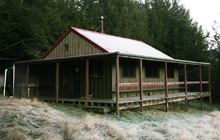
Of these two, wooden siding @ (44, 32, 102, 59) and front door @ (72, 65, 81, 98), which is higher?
wooden siding @ (44, 32, 102, 59)

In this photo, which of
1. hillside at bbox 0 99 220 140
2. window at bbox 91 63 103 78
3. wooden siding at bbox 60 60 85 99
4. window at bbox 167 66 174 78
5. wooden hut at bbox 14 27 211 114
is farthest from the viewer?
window at bbox 167 66 174 78

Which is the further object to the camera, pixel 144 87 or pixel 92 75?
pixel 144 87

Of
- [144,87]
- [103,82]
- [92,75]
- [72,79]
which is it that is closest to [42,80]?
[72,79]

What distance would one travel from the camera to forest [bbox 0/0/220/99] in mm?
25953

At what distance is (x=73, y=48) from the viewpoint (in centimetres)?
1847

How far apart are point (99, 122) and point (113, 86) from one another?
5.85 meters

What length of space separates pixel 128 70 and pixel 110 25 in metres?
17.9

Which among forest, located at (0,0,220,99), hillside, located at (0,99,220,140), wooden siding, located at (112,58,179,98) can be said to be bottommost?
hillside, located at (0,99,220,140)

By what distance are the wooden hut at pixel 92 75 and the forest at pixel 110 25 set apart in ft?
20.4

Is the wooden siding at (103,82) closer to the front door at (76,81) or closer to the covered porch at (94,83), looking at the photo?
the covered porch at (94,83)

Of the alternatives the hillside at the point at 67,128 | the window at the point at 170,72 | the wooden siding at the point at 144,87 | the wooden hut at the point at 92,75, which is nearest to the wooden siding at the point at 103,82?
the wooden hut at the point at 92,75

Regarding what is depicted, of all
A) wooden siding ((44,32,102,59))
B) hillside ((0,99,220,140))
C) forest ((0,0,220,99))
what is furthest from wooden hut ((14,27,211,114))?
forest ((0,0,220,99))

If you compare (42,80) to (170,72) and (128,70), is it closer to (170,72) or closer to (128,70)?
(128,70)

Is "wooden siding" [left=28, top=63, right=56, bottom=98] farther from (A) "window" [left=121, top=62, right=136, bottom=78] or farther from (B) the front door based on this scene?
(A) "window" [left=121, top=62, right=136, bottom=78]
